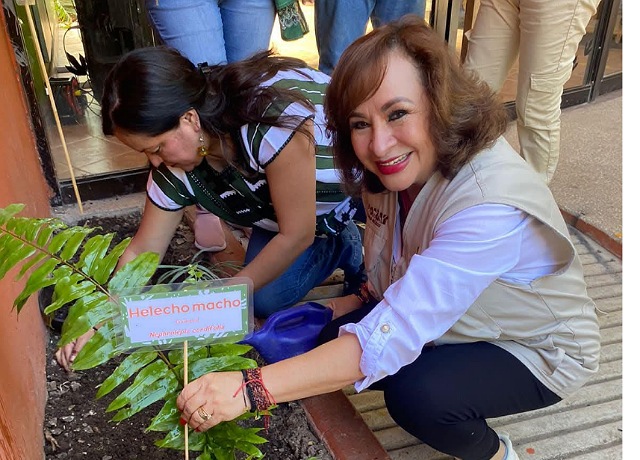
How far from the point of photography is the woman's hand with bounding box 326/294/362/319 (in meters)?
1.76

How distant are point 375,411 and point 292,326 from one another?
0.35m

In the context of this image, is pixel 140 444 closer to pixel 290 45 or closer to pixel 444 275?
pixel 444 275

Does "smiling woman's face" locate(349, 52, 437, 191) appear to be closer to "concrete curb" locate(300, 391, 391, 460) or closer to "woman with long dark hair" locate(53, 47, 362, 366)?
"woman with long dark hair" locate(53, 47, 362, 366)

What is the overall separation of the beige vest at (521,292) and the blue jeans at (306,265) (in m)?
0.64

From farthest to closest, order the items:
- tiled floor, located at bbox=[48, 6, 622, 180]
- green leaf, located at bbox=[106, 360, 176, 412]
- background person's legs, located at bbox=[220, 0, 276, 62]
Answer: tiled floor, located at bbox=[48, 6, 622, 180] → background person's legs, located at bbox=[220, 0, 276, 62] → green leaf, located at bbox=[106, 360, 176, 412]

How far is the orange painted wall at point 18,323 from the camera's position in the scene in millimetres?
1222

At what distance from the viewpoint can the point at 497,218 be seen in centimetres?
111

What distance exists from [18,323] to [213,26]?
1.10 m

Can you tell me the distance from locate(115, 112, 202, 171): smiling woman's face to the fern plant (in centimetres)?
42

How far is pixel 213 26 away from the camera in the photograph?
197 centimetres

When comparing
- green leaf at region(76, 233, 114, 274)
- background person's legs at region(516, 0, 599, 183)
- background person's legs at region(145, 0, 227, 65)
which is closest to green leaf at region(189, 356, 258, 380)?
green leaf at region(76, 233, 114, 274)

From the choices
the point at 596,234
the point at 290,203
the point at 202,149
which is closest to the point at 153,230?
the point at 202,149

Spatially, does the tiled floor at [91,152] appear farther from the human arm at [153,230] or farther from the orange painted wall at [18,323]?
the human arm at [153,230]
